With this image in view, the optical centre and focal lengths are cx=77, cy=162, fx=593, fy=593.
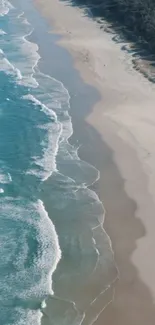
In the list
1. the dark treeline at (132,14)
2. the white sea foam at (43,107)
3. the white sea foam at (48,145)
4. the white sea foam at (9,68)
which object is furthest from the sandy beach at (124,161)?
the white sea foam at (9,68)

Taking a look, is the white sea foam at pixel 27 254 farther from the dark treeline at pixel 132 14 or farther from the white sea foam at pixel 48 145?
the dark treeline at pixel 132 14

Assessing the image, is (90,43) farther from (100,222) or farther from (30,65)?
(100,222)

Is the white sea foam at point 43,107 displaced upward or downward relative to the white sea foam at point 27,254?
downward

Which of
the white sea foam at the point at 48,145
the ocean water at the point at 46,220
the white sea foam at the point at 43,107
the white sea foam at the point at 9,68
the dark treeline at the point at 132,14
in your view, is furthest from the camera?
the dark treeline at the point at 132,14

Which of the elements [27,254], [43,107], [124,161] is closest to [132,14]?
[43,107]

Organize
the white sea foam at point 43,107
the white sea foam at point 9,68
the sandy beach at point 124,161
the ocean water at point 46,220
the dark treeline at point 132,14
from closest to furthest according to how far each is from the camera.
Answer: the ocean water at point 46,220
the sandy beach at point 124,161
the white sea foam at point 43,107
the white sea foam at point 9,68
the dark treeline at point 132,14

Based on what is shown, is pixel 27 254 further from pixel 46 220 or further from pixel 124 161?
pixel 124 161
